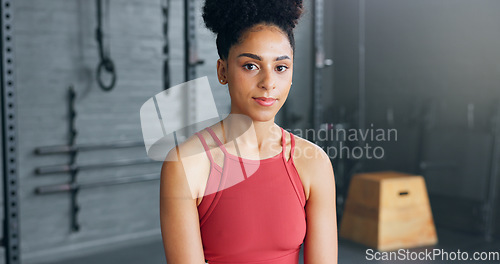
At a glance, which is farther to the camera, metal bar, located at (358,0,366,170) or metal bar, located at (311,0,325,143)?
metal bar, located at (358,0,366,170)

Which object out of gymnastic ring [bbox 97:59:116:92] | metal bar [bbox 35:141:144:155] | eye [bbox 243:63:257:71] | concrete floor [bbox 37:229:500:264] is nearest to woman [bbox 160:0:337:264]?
eye [bbox 243:63:257:71]

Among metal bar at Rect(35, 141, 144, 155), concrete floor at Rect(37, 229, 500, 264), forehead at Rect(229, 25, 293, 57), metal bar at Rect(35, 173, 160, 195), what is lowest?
concrete floor at Rect(37, 229, 500, 264)

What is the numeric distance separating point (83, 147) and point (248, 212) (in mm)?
2838

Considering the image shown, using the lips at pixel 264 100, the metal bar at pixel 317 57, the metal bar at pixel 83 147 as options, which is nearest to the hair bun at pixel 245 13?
the lips at pixel 264 100

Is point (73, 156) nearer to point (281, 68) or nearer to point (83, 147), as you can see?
point (83, 147)

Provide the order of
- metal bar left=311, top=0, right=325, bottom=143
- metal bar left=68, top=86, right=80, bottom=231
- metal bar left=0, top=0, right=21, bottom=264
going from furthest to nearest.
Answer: metal bar left=68, top=86, right=80, bottom=231
metal bar left=311, top=0, right=325, bottom=143
metal bar left=0, top=0, right=21, bottom=264

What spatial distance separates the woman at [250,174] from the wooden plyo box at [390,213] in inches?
97.6

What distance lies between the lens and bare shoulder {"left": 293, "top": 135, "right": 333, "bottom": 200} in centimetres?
91

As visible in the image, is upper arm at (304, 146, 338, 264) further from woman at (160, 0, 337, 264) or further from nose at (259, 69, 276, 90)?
nose at (259, 69, 276, 90)

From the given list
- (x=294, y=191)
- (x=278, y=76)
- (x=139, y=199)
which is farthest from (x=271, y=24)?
(x=139, y=199)

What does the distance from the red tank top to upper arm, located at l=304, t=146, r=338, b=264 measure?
44mm

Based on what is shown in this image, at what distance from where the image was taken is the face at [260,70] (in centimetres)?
80

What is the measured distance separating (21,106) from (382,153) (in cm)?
326

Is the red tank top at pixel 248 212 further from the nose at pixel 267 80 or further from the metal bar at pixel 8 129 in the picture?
the metal bar at pixel 8 129
